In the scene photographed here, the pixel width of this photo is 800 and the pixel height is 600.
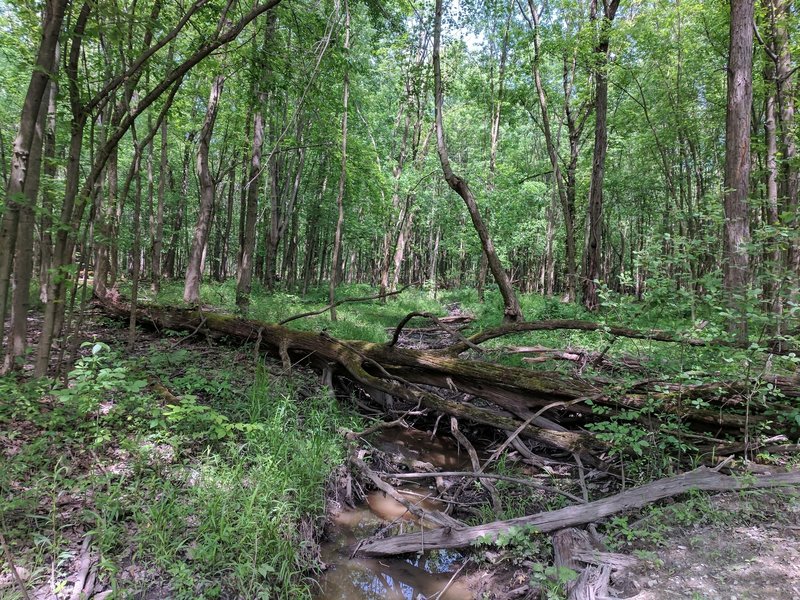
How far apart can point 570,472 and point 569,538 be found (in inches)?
57.8

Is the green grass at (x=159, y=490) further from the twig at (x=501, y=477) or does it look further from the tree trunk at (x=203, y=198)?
the tree trunk at (x=203, y=198)

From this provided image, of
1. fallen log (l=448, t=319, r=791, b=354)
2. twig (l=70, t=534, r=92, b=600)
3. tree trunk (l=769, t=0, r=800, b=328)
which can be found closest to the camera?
twig (l=70, t=534, r=92, b=600)

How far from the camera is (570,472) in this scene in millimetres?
4609

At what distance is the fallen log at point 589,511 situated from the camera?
3.40 meters

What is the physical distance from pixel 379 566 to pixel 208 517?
1.49 metres

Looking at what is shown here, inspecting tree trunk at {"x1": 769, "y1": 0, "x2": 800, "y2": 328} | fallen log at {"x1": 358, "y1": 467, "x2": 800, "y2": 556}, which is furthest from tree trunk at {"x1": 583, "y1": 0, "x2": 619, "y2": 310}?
fallen log at {"x1": 358, "y1": 467, "x2": 800, "y2": 556}

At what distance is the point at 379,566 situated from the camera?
3564 millimetres

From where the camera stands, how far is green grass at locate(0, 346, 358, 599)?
2.75 meters

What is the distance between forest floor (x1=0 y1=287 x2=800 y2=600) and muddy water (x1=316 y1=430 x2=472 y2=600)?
0.60 feet

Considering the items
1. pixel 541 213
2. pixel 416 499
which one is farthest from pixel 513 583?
pixel 541 213

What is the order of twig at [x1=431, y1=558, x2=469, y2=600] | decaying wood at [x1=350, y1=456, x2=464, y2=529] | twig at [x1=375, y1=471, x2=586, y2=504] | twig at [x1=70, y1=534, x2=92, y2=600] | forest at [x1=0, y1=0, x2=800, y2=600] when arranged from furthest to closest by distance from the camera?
twig at [x1=375, y1=471, x2=586, y2=504] → decaying wood at [x1=350, y1=456, x2=464, y2=529] → twig at [x1=431, y1=558, x2=469, y2=600] → forest at [x1=0, y1=0, x2=800, y2=600] → twig at [x1=70, y1=534, x2=92, y2=600]

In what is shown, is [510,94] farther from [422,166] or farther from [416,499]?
[416,499]

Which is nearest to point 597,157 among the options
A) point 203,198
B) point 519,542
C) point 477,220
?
point 477,220

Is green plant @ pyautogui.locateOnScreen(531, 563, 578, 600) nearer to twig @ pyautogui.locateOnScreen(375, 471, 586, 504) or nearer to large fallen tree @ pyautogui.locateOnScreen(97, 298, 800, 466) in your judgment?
twig @ pyautogui.locateOnScreen(375, 471, 586, 504)
